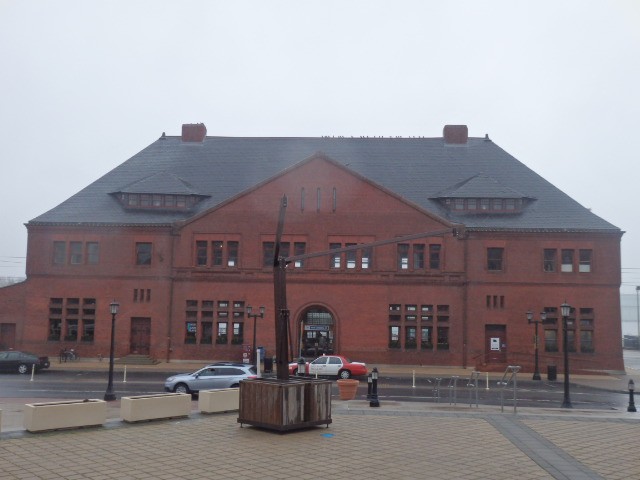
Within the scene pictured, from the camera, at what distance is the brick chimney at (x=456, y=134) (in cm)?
5356

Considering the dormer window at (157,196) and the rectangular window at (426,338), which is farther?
the dormer window at (157,196)

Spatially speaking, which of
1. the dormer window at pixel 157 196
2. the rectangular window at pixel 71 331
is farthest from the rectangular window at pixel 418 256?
the rectangular window at pixel 71 331

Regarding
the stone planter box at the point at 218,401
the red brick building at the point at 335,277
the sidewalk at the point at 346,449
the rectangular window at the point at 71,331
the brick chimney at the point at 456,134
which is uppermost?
the brick chimney at the point at 456,134

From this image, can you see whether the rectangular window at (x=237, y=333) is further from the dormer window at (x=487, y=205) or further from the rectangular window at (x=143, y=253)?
the dormer window at (x=487, y=205)

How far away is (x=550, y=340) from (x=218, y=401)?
30662 mm

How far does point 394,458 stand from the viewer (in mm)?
13609

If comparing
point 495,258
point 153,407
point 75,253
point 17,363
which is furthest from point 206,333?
point 153,407

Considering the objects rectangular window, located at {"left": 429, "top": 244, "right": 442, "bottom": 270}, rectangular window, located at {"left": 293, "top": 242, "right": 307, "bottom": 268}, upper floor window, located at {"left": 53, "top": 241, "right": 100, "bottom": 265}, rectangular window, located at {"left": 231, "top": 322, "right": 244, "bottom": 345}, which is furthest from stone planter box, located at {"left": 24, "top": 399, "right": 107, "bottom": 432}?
rectangular window, located at {"left": 429, "top": 244, "right": 442, "bottom": 270}

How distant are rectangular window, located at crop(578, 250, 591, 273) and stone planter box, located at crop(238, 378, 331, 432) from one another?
32.5 metres

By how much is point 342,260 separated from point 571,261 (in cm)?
1576

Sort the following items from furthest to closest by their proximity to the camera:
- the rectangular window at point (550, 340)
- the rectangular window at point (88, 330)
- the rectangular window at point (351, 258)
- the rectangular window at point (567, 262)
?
the rectangular window at point (88, 330) → the rectangular window at point (351, 258) → the rectangular window at point (567, 262) → the rectangular window at point (550, 340)

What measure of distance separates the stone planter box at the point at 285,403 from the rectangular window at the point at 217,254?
28.9 m

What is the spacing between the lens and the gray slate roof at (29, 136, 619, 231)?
1820 inches

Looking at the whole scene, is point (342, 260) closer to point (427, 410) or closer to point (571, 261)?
point (571, 261)
